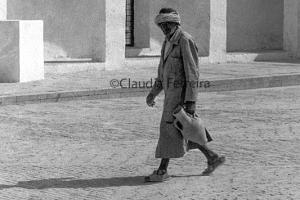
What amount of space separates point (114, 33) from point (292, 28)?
6447 mm

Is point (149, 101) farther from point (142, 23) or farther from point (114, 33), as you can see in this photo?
point (142, 23)

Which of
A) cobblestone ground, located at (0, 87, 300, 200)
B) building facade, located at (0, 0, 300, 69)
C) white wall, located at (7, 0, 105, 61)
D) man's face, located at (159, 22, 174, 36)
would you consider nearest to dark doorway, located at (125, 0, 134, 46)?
building facade, located at (0, 0, 300, 69)

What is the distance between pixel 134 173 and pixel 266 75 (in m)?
10.5

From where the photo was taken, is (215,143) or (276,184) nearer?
(276,184)

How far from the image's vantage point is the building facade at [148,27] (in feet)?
69.1

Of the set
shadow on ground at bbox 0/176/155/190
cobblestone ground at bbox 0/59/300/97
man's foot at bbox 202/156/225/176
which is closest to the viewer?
shadow on ground at bbox 0/176/155/190

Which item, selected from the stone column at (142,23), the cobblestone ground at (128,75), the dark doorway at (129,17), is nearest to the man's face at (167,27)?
the cobblestone ground at (128,75)

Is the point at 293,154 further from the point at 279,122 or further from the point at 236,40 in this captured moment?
the point at 236,40

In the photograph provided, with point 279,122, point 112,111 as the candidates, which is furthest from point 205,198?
point 112,111

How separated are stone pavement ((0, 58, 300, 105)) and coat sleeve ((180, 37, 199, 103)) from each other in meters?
6.71

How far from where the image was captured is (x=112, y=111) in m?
14.2

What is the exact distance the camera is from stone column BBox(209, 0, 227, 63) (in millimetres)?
23312
